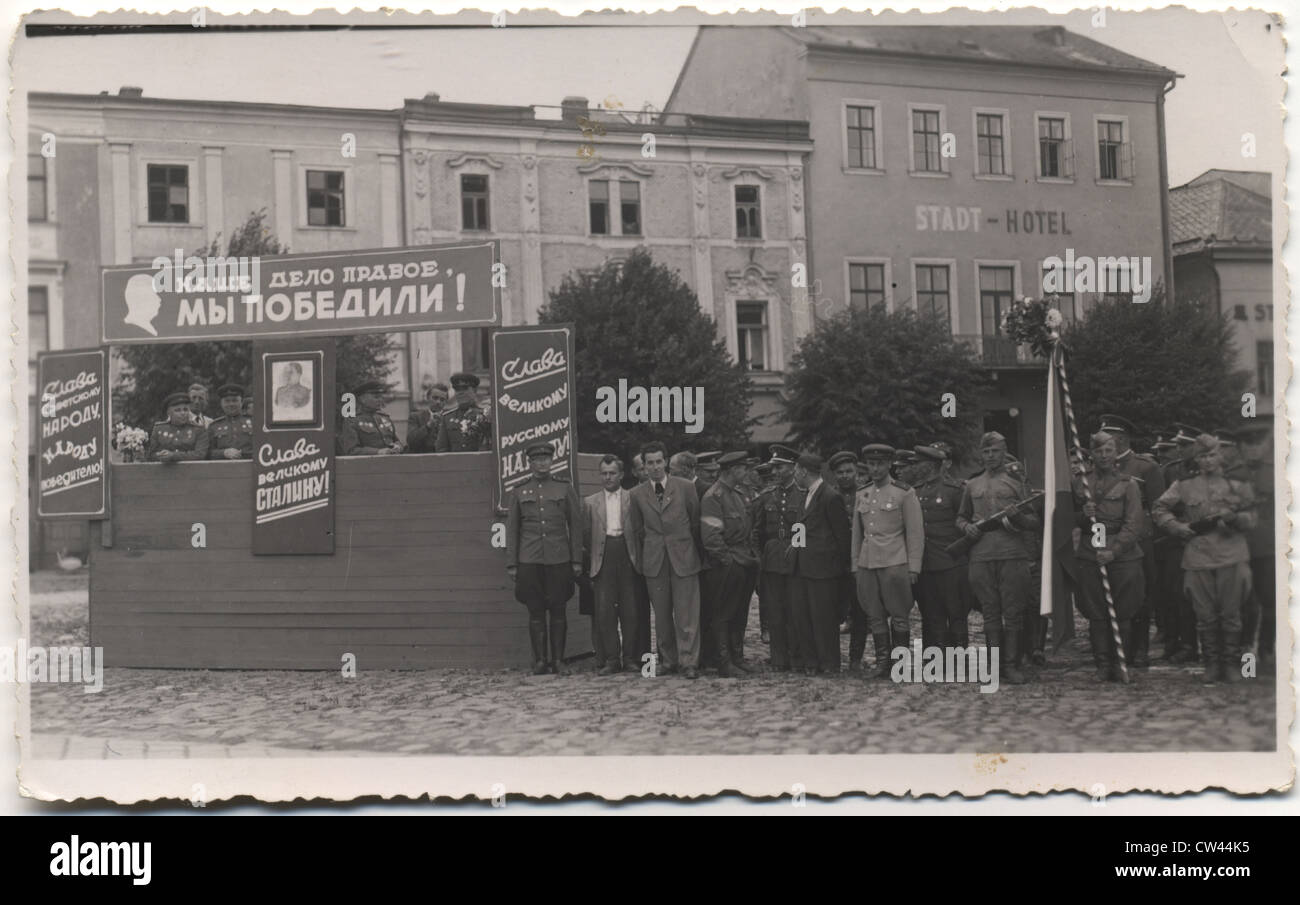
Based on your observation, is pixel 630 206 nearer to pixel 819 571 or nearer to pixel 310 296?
Result: pixel 310 296

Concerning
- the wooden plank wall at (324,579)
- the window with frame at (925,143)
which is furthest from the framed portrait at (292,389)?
the window with frame at (925,143)

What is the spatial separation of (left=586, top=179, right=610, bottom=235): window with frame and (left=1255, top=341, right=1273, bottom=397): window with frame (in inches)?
161

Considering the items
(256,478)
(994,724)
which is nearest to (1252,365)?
(994,724)

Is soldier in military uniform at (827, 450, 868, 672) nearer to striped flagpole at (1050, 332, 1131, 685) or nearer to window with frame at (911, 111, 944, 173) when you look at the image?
striped flagpole at (1050, 332, 1131, 685)

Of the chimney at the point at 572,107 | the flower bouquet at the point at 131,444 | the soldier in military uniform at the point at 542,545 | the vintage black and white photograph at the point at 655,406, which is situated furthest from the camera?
the flower bouquet at the point at 131,444

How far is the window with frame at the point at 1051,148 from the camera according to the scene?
333 inches

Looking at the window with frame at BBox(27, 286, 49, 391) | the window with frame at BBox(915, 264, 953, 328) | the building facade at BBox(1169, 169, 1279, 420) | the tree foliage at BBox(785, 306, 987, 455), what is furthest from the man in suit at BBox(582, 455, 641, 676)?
the building facade at BBox(1169, 169, 1279, 420)

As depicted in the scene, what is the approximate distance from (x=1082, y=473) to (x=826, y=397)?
2.03 m

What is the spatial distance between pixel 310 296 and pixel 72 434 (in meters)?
1.65

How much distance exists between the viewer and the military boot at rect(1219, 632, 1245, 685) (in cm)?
739

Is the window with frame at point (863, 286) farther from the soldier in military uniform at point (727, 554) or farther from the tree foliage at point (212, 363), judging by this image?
the tree foliage at point (212, 363)

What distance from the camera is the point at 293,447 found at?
905 centimetres

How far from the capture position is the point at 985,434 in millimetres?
8086

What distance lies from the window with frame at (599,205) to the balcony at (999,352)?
2448 millimetres
